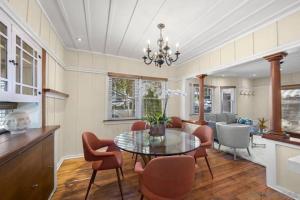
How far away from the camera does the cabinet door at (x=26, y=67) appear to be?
157 cm

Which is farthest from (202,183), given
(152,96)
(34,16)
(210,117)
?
(210,117)

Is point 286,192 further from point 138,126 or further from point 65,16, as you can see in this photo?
point 65,16

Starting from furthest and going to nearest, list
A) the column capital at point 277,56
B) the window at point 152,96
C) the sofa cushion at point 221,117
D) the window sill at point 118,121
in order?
the sofa cushion at point 221,117
the window at point 152,96
the window sill at point 118,121
the column capital at point 277,56

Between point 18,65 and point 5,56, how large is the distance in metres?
0.23

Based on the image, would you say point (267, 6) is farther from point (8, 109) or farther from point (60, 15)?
point (8, 109)

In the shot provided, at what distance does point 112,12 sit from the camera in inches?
86.7

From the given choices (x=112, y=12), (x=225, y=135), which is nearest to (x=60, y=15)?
(x=112, y=12)

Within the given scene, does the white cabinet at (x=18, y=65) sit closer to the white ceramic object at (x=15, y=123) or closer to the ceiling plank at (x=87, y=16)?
the white ceramic object at (x=15, y=123)

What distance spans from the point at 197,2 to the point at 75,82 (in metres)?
3.11

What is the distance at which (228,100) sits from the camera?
7016 millimetres

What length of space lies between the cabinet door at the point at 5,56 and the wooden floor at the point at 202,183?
163 centimetres

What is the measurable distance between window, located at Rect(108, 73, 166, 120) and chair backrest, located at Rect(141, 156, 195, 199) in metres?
2.77

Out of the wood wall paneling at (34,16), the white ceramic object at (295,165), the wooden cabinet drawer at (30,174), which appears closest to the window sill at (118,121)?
the wooden cabinet drawer at (30,174)

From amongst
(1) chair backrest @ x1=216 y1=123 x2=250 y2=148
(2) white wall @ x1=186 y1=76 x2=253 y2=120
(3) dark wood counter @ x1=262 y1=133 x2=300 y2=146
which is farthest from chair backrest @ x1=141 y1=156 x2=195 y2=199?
(2) white wall @ x1=186 y1=76 x2=253 y2=120
